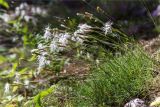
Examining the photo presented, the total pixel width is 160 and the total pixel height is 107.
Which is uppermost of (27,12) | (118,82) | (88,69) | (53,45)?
(27,12)

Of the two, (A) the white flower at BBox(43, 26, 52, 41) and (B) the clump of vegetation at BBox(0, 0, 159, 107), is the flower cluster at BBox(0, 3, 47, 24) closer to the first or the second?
(B) the clump of vegetation at BBox(0, 0, 159, 107)

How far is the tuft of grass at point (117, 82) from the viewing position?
11.0ft

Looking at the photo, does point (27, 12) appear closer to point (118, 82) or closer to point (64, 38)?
point (64, 38)

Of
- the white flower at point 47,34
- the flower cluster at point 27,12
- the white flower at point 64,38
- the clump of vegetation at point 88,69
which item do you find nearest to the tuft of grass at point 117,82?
the clump of vegetation at point 88,69

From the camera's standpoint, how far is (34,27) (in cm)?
673

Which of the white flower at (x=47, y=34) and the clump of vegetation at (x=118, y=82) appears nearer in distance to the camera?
the clump of vegetation at (x=118, y=82)

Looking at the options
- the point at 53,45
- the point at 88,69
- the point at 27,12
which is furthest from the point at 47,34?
the point at 27,12

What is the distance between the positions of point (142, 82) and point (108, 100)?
27 centimetres

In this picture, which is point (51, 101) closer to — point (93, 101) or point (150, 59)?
point (93, 101)

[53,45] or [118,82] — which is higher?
[53,45]

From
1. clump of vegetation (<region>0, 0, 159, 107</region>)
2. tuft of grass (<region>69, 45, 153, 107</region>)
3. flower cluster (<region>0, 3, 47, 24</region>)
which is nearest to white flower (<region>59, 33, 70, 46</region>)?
clump of vegetation (<region>0, 0, 159, 107</region>)

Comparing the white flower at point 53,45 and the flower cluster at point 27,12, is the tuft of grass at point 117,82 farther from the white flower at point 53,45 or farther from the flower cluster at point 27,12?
the flower cluster at point 27,12

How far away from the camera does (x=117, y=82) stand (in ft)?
11.2

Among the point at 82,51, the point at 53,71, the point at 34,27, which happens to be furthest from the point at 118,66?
the point at 34,27
